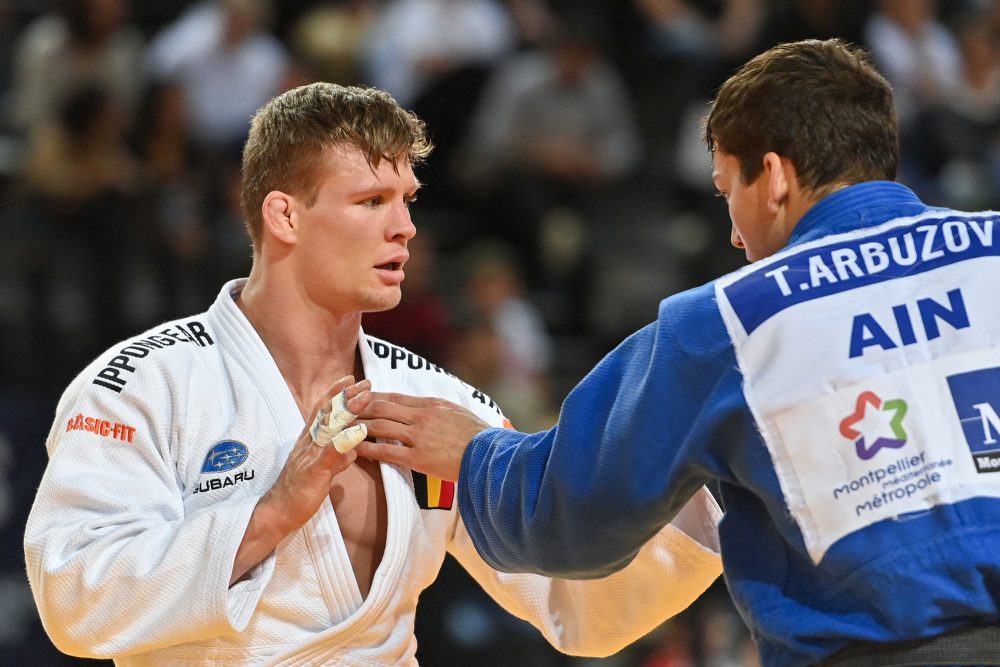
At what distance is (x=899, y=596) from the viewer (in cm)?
294

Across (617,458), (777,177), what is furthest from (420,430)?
(777,177)

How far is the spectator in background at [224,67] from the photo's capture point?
31.1 feet

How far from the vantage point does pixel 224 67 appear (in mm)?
9594

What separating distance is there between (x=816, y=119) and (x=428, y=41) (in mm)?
7079

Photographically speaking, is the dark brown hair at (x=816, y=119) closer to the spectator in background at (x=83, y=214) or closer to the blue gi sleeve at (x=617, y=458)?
the blue gi sleeve at (x=617, y=458)

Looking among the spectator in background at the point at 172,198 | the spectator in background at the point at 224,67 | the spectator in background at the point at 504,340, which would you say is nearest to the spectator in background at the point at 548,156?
the spectator in background at the point at 504,340

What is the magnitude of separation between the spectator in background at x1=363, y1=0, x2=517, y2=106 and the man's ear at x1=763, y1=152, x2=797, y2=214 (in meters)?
6.66

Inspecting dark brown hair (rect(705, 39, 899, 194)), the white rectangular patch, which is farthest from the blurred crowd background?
the white rectangular patch

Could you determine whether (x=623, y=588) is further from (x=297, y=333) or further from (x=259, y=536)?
(x=297, y=333)

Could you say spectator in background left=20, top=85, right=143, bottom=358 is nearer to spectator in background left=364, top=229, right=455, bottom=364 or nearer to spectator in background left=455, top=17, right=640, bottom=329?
spectator in background left=364, top=229, right=455, bottom=364

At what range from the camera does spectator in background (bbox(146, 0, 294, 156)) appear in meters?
9.48

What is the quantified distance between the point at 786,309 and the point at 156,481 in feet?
5.82

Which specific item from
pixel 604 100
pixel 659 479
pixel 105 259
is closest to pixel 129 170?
A: pixel 105 259

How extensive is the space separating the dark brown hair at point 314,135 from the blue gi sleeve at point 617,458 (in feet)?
3.41
